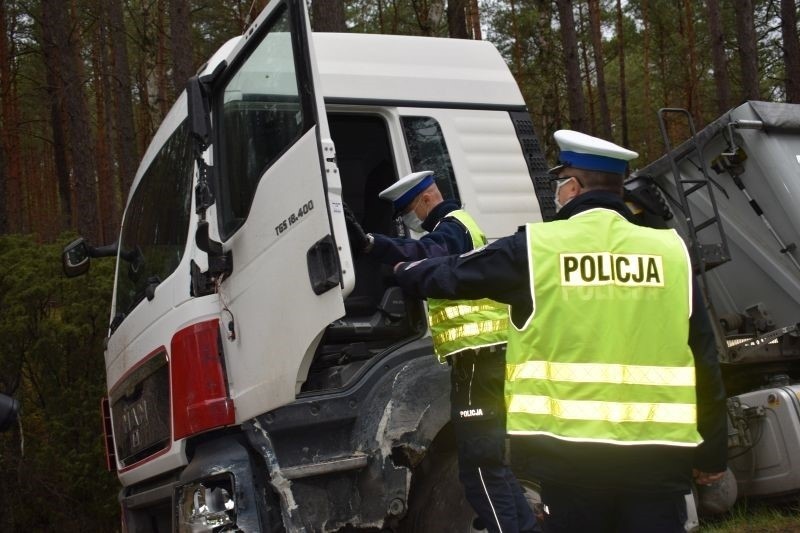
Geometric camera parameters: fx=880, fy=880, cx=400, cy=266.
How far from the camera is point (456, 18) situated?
551 inches

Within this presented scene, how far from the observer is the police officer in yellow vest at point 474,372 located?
3.59 meters

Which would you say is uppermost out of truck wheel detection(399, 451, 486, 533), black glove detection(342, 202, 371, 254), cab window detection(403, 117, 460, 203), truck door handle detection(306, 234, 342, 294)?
cab window detection(403, 117, 460, 203)

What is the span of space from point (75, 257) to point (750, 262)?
13.1ft

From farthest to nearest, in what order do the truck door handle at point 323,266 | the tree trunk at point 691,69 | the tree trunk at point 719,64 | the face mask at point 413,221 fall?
1. the tree trunk at point 691,69
2. the tree trunk at point 719,64
3. the face mask at point 413,221
4. the truck door handle at point 323,266

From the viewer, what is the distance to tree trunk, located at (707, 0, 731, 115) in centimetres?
1605

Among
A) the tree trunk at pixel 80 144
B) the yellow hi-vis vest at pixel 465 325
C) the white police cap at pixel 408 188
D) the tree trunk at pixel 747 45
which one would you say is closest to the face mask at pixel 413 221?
the white police cap at pixel 408 188

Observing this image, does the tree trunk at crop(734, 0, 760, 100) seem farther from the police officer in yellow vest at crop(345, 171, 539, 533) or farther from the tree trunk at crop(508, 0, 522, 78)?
the police officer in yellow vest at crop(345, 171, 539, 533)

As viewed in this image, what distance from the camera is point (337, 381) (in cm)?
380

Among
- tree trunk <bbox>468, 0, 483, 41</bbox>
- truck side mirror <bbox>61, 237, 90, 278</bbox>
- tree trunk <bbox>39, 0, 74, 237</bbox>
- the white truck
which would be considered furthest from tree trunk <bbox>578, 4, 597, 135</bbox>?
truck side mirror <bbox>61, 237, 90, 278</bbox>

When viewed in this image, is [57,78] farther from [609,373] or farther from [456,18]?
[609,373]

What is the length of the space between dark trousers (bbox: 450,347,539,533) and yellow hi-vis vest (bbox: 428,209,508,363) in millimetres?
55

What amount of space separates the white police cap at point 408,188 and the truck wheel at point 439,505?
1.21 meters

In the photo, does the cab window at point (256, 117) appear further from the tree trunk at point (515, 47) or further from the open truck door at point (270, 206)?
the tree trunk at point (515, 47)

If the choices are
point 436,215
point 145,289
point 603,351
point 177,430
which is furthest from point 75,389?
point 603,351
